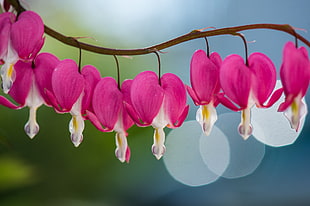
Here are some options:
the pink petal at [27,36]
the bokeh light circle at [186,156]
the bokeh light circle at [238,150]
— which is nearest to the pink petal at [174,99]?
the pink petal at [27,36]

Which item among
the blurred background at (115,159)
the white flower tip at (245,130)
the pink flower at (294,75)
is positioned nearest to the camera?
the pink flower at (294,75)

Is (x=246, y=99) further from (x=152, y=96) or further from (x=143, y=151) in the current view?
(x=143, y=151)

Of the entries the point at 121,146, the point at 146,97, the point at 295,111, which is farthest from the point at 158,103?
the point at 295,111

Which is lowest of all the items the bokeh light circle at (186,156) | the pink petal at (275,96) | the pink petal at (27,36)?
the pink petal at (275,96)

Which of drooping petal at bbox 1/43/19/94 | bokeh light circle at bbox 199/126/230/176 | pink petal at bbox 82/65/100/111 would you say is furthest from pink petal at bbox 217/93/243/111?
bokeh light circle at bbox 199/126/230/176

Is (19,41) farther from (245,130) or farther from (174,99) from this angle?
(245,130)

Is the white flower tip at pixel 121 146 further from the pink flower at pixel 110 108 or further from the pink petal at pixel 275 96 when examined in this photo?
the pink petal at pixel 275 96

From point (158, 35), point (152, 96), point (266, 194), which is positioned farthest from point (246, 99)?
point (266, 194)
